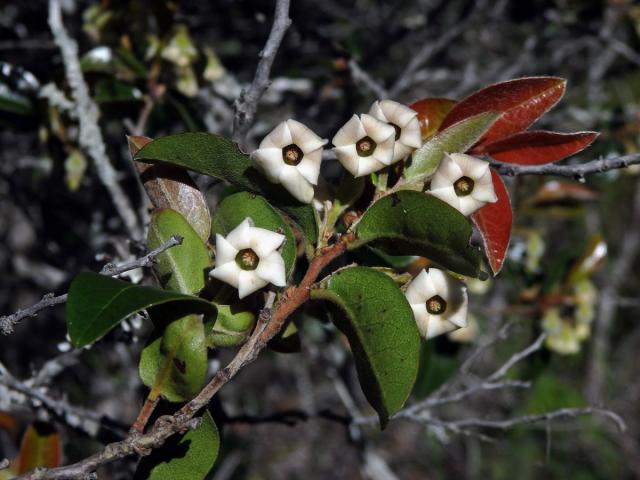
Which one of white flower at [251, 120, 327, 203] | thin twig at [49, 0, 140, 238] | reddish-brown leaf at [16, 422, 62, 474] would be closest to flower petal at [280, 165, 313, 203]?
white flower at [251, 120, 327, 203]

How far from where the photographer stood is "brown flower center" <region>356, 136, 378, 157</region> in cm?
86

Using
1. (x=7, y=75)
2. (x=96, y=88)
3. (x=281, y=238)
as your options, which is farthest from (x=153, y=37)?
(x=281, y=238)

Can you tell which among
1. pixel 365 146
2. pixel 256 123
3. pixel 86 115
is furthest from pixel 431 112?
pixel 256 123

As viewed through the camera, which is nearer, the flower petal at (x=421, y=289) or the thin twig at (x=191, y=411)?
the thin twig at (x=191, y=411)

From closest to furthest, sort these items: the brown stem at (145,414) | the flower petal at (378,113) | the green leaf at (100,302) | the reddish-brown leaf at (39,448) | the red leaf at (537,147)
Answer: the green leaf at (100,302) → the brown stem at (145,414) → the flower petal at (378,113) → the red leaf at (537,147) → the reddish-brown leaf at (39,448)

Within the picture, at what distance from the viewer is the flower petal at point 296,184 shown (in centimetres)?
84

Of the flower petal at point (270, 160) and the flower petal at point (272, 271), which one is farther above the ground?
the flower petal at point (270, 160)

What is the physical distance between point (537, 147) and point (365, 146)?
1.00ft

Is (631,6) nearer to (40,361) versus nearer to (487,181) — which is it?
(487,181)

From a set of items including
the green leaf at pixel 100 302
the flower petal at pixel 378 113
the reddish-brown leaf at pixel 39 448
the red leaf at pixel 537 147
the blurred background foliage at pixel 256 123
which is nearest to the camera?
the green leaf at pixel 100 302

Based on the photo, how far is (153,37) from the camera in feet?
5.14

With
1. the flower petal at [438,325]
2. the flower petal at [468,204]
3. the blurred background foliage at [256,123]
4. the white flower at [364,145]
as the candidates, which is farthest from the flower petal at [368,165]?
the blurred background foliage at [256,123]

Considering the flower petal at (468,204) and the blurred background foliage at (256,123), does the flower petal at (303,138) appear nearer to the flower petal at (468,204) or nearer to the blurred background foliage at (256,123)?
the flower petal at (468,204)

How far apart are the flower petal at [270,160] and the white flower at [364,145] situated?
75 mm
